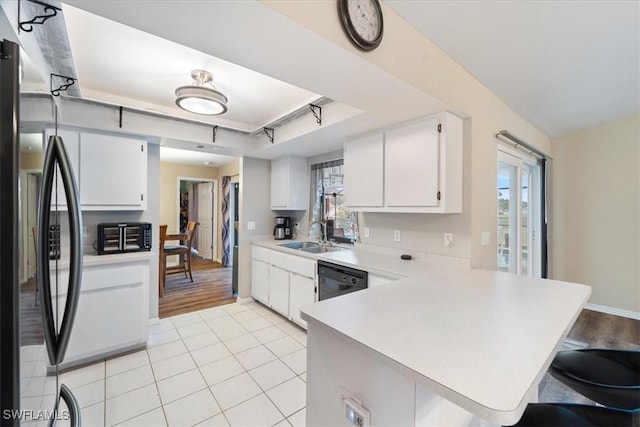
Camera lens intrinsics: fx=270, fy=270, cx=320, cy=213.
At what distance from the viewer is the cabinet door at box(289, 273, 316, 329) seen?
2.83m

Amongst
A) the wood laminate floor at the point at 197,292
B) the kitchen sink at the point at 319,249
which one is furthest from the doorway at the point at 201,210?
the kitchen sink at the point at 319,249

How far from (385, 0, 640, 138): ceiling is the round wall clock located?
0.57 ft

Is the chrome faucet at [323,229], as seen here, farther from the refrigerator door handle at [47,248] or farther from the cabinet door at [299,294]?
the refrigerator door handle at [47,248]

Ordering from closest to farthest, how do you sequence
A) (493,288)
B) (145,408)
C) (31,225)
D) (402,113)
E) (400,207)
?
(31,225), (493,288), (145,408), (402,113), (400,207)

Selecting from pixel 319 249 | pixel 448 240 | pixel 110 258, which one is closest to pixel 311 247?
pixel 319 249

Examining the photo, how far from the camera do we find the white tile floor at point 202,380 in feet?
5.84

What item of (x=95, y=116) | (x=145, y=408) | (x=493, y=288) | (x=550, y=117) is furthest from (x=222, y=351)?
(x=550, y=117)

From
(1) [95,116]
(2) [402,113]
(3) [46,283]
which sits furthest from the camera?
(1) [95,116]

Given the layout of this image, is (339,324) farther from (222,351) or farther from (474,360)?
(222,351)

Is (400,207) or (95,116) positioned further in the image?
(95,116)

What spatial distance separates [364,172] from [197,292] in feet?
11.3

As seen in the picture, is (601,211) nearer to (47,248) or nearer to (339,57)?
(339,57)

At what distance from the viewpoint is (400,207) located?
2.31 metres

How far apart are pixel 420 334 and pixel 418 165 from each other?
151 cm
